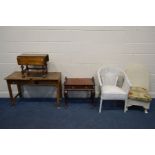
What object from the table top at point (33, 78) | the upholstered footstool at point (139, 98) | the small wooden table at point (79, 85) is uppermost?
the table top at point (33, 78)

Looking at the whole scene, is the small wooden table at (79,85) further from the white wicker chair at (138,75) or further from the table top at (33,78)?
the white wicker chair at (138,75)

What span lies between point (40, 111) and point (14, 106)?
0.60m

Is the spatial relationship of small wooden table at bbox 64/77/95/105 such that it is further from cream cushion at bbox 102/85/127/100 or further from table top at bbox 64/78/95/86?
cream cushion at bbox 102/85/127/100

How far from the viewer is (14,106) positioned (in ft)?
11.6

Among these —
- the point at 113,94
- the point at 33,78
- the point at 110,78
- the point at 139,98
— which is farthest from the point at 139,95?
the point at 33,78

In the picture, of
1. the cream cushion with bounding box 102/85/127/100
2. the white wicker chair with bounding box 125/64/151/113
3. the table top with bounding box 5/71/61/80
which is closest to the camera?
the cream cushion with bounding box 102/85/127/100

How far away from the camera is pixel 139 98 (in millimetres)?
3143

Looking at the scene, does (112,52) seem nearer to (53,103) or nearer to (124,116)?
(124,116)

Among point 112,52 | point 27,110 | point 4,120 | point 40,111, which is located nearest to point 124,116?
point 112,52

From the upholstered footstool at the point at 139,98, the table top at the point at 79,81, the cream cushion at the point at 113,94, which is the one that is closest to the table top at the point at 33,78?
the table top at the point at 79,81

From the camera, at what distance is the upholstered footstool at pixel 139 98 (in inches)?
124

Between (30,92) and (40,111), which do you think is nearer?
(40,111)

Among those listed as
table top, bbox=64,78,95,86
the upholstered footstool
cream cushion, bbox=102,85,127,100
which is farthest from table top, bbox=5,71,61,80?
the upholstered footstool

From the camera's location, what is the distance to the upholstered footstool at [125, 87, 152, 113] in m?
3.14
